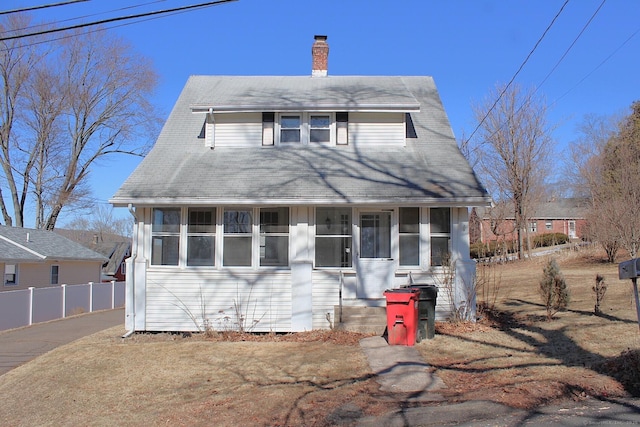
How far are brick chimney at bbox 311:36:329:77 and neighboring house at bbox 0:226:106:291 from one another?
56.4 ft

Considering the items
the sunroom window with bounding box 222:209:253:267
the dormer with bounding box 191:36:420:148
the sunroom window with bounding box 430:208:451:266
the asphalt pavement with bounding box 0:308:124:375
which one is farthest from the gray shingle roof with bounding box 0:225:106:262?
the sunroom window with bounding box 430:208:451:266

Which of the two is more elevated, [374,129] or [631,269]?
[374,129]

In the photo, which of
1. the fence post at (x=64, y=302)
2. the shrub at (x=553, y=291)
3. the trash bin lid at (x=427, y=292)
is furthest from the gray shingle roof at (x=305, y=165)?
the fence post at (x=64, y=302)

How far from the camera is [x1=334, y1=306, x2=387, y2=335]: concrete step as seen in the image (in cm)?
1177

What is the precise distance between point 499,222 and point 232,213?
25183mm

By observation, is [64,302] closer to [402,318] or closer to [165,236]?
[165,236]

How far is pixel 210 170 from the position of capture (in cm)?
1359

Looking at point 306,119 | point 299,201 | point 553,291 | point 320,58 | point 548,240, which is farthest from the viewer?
point 548,240

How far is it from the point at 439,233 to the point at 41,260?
22.9 metres

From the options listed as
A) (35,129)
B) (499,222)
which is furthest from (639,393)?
(35,129)

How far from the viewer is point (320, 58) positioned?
18781 millimetres

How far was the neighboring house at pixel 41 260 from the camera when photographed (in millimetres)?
27312

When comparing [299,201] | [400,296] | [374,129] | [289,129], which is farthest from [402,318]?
[289,129]

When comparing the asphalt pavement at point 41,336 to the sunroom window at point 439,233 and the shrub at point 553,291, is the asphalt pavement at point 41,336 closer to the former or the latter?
the sunroom window at point 439,233
